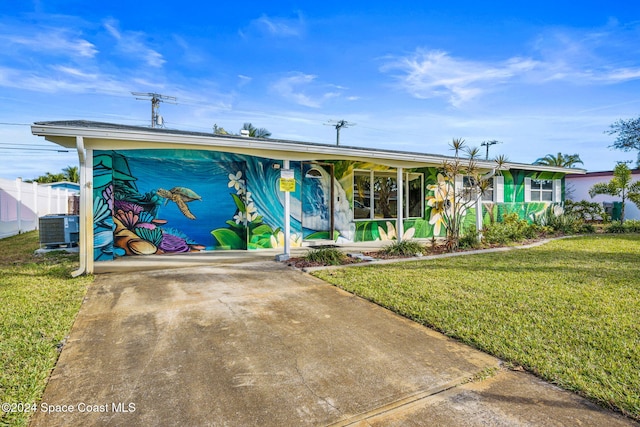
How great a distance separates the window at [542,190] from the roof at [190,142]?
7.01m

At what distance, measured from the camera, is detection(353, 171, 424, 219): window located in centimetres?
1019

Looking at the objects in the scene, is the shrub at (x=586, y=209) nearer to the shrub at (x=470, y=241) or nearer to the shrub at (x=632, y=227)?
the shrub at (x=632, y=227)

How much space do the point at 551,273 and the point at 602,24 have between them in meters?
8.45

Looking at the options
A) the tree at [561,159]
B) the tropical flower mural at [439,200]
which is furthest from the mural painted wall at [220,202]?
the tree at [561,159]

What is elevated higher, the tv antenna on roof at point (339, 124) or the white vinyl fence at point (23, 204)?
the tv antenna on roof at point (339, 124)

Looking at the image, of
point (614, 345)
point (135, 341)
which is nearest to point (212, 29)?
point (135, 341)

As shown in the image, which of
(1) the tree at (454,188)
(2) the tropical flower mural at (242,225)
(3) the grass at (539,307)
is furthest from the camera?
(1) the tree at (454,188)

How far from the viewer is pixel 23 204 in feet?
43.4

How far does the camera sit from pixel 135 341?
3295mm

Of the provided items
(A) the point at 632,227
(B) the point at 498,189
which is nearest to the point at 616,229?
(A) the point at 632,227

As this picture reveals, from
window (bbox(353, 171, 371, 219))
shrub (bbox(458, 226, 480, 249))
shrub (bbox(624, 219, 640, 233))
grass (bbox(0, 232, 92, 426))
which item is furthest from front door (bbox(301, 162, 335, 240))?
shrub (bbox(624, 219, 640, 233))

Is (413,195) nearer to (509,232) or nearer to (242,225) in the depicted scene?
(509,232)

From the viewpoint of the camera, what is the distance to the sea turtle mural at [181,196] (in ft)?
26.7

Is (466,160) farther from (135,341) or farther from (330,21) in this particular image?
(135,341)
